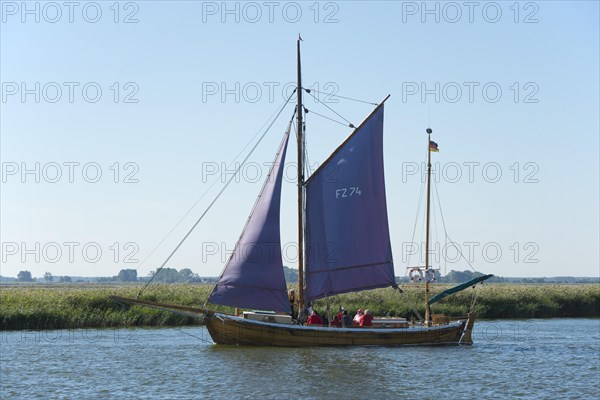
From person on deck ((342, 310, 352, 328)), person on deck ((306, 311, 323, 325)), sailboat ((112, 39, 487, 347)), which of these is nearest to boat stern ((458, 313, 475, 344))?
sailboat ((112, 39, 487, 347))

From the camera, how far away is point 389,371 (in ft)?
126

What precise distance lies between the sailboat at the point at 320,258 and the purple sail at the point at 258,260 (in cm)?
5

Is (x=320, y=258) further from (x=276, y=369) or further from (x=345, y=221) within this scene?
(x=276, y=369)

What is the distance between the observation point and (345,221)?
152 ft

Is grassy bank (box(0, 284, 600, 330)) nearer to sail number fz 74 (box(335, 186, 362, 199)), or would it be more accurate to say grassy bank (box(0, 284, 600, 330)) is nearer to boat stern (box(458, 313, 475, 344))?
boat stern (box(458, 313, 475, 344))

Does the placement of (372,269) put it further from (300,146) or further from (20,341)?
(20,341)

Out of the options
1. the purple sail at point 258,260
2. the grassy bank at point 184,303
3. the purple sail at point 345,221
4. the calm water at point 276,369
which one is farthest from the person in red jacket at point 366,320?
the purple sail at point 258,260

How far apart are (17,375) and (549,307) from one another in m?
47.4

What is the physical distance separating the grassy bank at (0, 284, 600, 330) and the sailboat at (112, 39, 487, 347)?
9.87ft

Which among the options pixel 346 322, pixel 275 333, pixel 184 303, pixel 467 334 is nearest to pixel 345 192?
pixel 346 322

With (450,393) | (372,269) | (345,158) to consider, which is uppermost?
(345,158)

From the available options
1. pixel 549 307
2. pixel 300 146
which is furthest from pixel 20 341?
pixel 549 307

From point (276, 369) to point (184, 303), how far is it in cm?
2549

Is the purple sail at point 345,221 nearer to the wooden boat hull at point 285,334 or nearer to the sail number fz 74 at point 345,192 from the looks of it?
the sail number fz 74 at point 345,192
